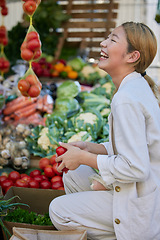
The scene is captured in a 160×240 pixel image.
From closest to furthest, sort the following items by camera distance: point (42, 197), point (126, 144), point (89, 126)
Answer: point (126, 144)
point (42, 197)
point (89, 126)

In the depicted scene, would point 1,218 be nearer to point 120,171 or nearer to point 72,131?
point 120,171

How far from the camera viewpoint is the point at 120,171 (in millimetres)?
1502

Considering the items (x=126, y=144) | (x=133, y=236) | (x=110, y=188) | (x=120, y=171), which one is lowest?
(x=133, y=236)

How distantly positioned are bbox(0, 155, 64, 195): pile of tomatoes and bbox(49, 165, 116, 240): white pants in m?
0.83

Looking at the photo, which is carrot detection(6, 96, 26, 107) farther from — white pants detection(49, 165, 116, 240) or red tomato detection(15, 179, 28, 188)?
white pants detection(49, 165, 116, 240)

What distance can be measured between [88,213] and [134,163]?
1.27 feet

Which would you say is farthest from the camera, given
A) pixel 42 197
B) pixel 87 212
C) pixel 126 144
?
pixel 42 197

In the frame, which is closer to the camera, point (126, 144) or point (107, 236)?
point (126, 144)

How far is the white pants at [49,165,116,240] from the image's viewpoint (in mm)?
1656

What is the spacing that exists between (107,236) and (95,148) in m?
0.53

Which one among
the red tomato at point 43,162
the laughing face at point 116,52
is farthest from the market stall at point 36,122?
the laughing face at point 116,52

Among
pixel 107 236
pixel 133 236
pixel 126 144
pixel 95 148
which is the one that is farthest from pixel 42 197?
pixel 126 144

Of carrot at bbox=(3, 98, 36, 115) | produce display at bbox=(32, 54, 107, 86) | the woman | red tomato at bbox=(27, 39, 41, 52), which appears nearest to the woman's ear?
the woman

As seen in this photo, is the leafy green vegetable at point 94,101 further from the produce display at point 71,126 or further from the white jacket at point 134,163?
the white jacket at point 134,163
